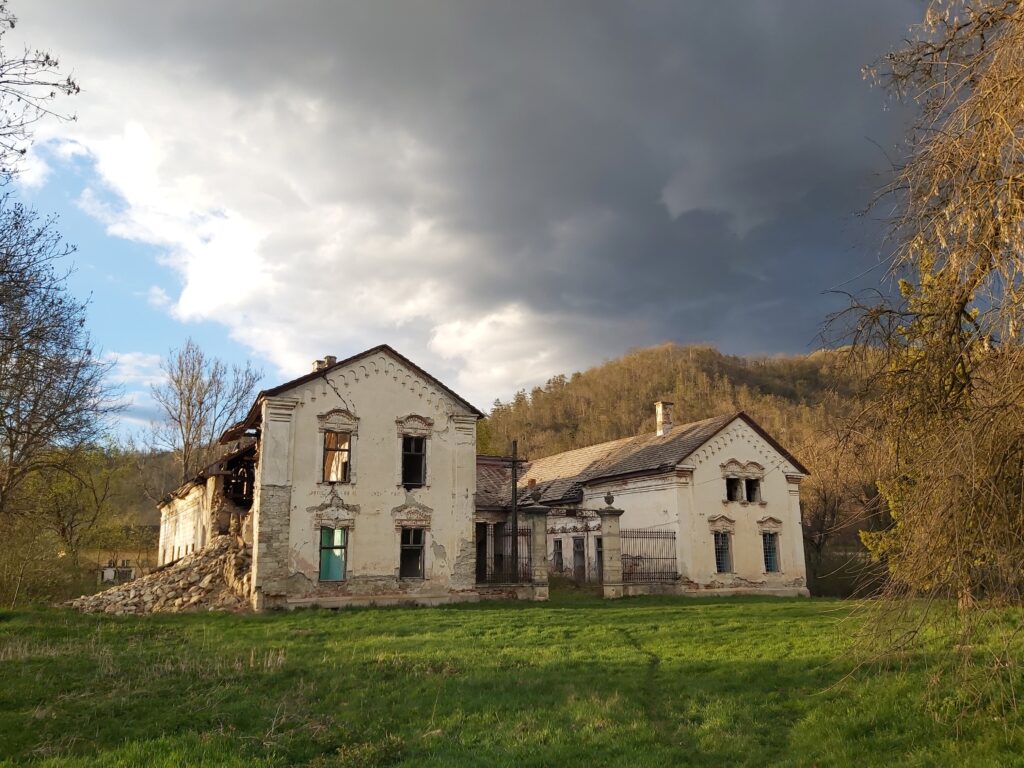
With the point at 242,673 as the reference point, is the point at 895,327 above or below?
above

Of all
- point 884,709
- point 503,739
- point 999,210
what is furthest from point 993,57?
point 503,739

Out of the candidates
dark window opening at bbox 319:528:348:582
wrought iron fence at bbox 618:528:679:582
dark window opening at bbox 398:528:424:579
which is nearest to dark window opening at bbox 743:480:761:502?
wrought iron fence at bbox 618:528:679:582

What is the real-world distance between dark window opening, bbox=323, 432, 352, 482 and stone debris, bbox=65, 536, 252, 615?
3.74m

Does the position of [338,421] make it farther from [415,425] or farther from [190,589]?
[190,589]

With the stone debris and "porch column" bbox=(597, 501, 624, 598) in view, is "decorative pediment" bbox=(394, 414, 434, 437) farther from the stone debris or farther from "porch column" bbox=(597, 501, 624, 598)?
"porch column" bbox=(597, 501, 624, 598)

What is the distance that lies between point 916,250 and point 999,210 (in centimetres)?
62

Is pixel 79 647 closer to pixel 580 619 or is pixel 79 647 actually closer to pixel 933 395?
pixel 580 619

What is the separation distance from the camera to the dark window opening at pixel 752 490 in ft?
102

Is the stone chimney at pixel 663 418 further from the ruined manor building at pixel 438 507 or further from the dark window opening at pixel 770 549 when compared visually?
the dark window opening at pixel 770 549

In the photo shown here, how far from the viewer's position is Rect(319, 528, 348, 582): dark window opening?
907 inches

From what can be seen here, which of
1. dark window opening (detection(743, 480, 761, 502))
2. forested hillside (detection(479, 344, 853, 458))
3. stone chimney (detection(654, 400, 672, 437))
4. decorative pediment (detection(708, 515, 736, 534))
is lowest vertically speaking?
decorative pediment (detection(708, 515, 736, 534))

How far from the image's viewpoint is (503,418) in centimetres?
9944

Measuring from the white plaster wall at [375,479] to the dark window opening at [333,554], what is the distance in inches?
8.1

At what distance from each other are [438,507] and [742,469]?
13886mm
